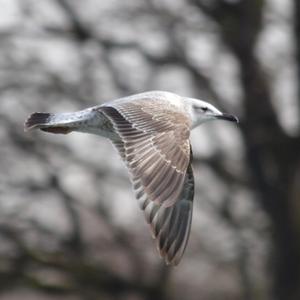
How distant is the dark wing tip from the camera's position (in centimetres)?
639

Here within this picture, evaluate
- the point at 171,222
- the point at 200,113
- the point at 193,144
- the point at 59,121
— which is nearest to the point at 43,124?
the point at 59,121

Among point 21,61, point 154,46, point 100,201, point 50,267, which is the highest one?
point 154,46

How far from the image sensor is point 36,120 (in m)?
6.45

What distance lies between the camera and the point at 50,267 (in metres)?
11.9

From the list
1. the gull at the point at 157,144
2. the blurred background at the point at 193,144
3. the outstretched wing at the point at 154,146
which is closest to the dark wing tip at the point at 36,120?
the gull at the point at 157,144

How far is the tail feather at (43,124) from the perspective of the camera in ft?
20.9

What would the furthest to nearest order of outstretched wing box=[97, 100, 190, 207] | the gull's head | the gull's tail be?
1. the gull's head
2. the gull's tail
3. outstretched wing box=[97, 100, 190, 207]

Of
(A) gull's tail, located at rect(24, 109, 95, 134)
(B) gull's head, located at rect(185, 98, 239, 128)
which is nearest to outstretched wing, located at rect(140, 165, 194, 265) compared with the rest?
(B) gull's head, located at rect(185, 98, 239, 128)

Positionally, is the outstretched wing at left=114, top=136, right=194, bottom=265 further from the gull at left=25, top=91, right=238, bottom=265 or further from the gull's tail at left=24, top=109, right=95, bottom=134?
the gull's tail at left=24, top=109, right=95, bottom=134

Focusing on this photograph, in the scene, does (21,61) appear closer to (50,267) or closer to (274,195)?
(50,267)

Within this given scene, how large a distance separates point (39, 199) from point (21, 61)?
1.39m

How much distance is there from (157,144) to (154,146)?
2 cm

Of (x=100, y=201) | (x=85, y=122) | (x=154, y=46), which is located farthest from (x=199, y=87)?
(x=85, y=122)

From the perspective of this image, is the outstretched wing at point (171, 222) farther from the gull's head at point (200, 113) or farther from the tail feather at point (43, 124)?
the gull's head at point (200, 113)
